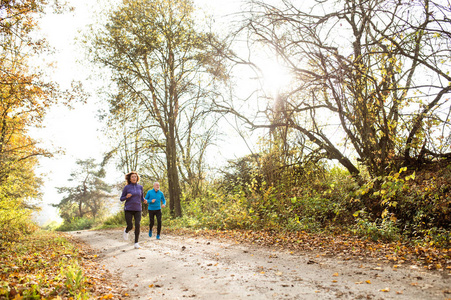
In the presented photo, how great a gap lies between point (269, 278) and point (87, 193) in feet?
177

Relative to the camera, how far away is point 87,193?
171 feet

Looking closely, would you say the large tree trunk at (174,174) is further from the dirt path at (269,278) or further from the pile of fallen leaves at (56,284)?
the pile of fallen leaves at (56,284)

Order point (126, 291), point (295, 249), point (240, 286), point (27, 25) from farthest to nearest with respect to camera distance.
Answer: point (27, 25), point (295, 249), point (126, 291), point (240, 286)

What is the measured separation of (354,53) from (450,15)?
7.31 ft

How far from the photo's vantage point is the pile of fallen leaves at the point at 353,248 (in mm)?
4906

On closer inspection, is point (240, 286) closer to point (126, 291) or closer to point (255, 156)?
point (126, 291)

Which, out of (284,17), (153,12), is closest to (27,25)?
(153,12)

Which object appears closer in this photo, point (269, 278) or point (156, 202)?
point (269, 278)

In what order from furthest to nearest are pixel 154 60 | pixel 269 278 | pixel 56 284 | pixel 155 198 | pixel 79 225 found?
pixel 79 225 → pixel 154 60 → pixel 155 198 → pixel 269 278 → pixel 56 284

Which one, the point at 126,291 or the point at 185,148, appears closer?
the point at 126,291

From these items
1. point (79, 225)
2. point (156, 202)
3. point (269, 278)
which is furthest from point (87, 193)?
point (269, 278)

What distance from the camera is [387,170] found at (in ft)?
29.6

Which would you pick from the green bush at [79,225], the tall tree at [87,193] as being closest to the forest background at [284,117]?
the green bush at [79,225]

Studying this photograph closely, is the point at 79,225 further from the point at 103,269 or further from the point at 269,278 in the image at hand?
the point at 269,278
